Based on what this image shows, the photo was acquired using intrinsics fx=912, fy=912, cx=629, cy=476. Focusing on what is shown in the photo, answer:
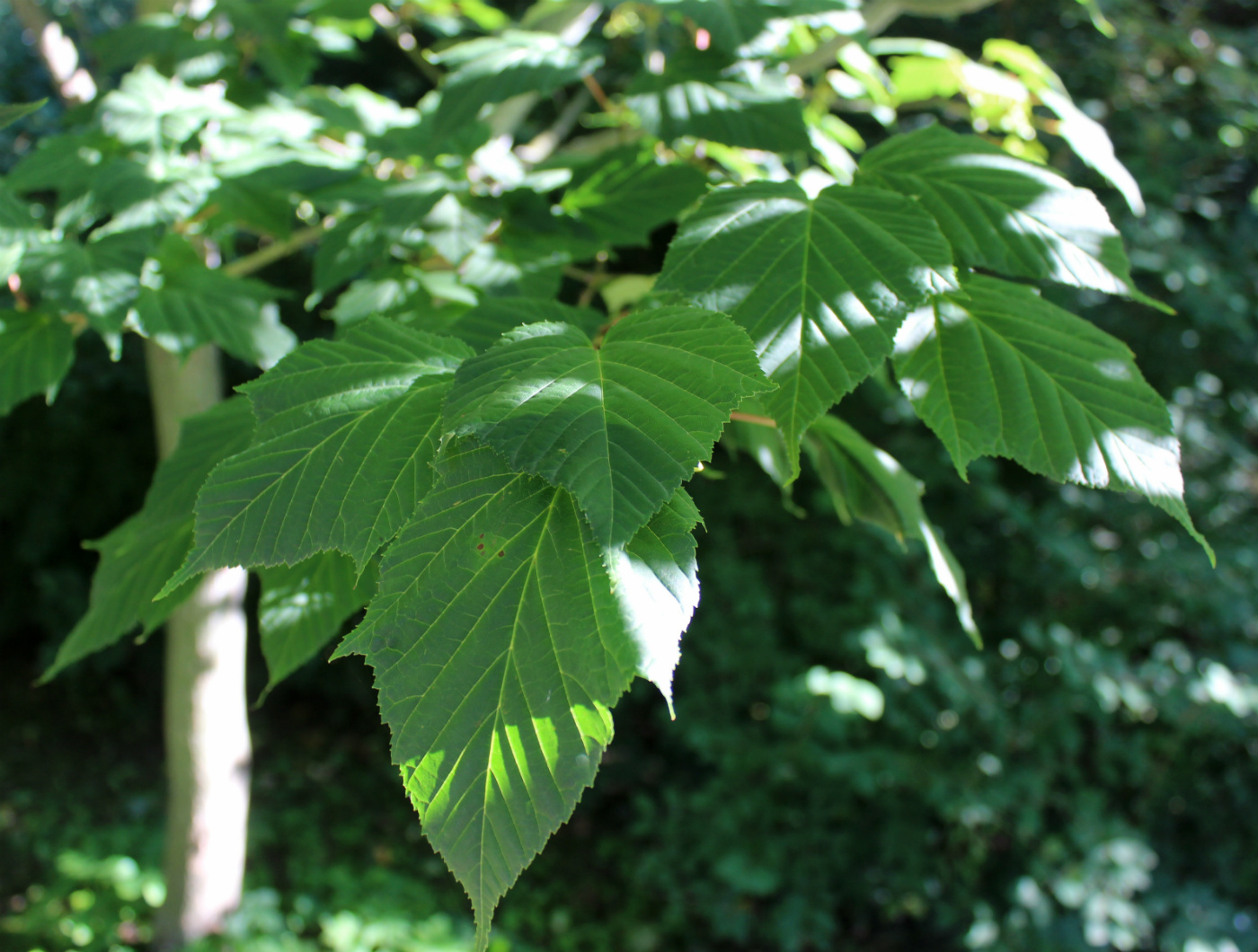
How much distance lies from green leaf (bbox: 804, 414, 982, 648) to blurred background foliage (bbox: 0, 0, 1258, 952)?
5.35 feet

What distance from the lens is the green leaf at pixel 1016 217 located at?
625 mm

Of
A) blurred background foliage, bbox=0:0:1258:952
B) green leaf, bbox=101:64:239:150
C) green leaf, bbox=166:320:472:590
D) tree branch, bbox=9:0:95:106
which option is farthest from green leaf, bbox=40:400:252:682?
blurred background foliage, bbox=0:0:1258:952

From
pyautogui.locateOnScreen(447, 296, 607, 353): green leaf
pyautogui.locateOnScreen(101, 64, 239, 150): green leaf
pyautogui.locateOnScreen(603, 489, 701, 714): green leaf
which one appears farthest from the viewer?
pyautogui.locateOnScreen(101, 64, 239, 150): green leaf

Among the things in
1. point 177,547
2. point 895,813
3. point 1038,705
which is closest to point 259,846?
point 895,813

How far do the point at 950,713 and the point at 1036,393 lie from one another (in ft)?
7.39

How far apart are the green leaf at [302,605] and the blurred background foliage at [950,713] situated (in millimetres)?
1773

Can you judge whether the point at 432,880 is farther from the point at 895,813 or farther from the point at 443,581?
the point at 443,581

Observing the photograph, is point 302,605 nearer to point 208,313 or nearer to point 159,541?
point 159,541

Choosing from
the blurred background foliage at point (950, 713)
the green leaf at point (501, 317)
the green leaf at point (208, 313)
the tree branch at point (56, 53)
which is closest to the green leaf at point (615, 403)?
the green leaf at point (501, 317)

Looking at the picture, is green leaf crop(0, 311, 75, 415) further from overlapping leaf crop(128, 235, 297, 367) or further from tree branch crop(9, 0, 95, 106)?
tree branch crop(9, 0, 95, 106)

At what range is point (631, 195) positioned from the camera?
0.98 meters

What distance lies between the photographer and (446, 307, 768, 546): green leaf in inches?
17.1

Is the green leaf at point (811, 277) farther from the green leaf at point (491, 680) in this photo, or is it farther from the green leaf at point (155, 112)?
the green leaf at point (155, 112)

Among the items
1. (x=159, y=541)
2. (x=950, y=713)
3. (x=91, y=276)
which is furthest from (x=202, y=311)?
(x=950, y=713)
